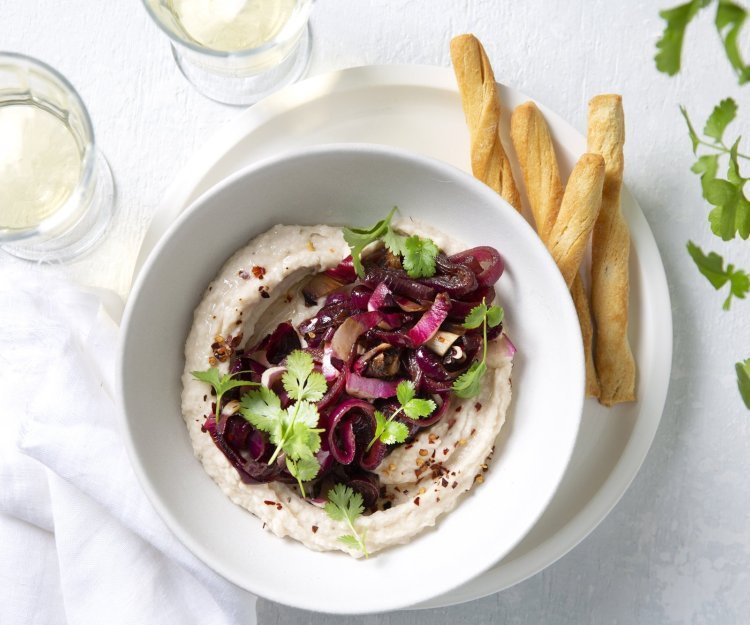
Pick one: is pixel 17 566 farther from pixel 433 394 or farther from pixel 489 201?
pixel 489 201

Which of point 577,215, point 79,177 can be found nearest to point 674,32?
point 577,215

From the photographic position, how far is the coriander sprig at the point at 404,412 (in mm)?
2271

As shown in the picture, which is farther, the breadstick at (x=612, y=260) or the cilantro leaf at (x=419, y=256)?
the breadstick at (x=612, y=260)

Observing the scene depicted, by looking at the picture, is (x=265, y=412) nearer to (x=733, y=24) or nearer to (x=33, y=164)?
(x=33, y=164)

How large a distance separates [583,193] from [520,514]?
926mm

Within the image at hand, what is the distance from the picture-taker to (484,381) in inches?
95.3

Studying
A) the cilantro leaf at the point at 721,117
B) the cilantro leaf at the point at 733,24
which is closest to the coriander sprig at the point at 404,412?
the cilantro leaf at the point at 721,117

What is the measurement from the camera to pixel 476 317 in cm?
230

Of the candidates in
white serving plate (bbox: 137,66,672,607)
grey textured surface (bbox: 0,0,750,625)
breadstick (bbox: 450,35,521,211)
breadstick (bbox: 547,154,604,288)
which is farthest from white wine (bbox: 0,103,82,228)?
breadstick (bbox: 547,154,604,288)

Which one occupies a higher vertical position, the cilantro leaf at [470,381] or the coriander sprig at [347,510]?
the cilantro leaf at [470,381]

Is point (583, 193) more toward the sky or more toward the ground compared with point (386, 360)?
more toward the sky

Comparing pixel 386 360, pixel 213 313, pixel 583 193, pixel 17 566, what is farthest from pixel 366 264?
pixel 17 566

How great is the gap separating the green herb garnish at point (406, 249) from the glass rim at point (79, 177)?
0.85 m

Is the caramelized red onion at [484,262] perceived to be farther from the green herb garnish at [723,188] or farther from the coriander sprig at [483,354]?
the green herb garnish at [723,188]
